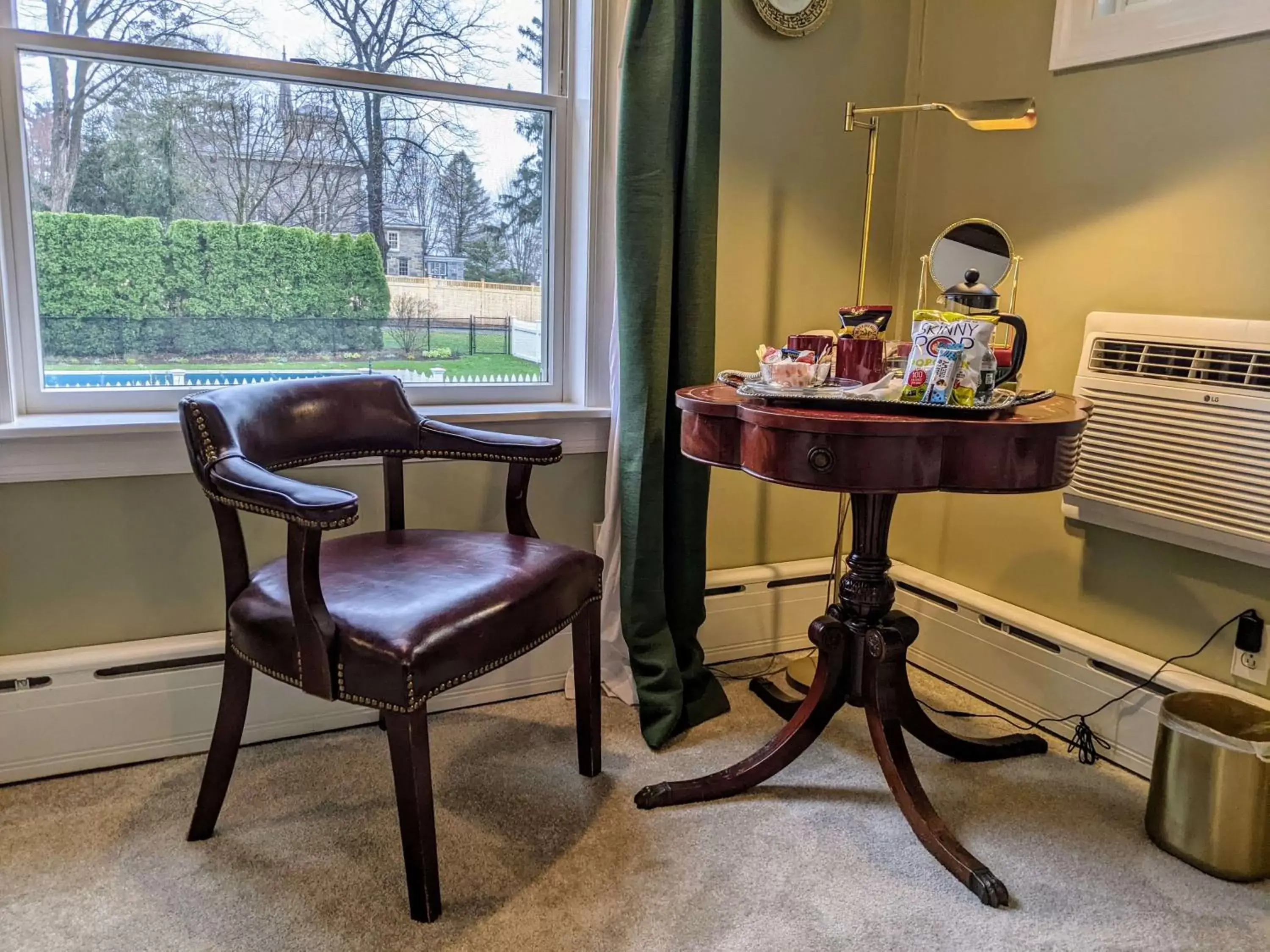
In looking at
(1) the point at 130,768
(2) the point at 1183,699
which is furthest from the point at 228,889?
(2) the point at 1183,699

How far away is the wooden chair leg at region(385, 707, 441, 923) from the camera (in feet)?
4.35

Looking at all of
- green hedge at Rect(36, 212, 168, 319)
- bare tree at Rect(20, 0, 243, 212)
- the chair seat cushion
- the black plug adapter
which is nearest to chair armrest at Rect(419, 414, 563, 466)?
the chair seat cushion

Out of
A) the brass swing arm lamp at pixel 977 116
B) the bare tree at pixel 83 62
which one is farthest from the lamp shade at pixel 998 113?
the bare tree at pixel 83 62

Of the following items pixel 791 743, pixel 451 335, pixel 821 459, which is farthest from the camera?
pixel 451 335

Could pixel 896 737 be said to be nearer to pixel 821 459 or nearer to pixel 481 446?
pixel 821 459

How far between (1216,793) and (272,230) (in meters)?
2.04

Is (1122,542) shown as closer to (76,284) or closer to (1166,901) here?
(1166,901)

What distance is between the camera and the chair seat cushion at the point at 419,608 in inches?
51.7

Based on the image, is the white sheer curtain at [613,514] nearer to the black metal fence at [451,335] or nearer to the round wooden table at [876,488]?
the black metal fence at [451,335]

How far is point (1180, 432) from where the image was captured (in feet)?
5.69

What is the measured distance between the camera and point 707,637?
2373 mm

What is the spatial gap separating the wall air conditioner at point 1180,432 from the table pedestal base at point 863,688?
0.54 meters

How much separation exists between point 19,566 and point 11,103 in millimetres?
844

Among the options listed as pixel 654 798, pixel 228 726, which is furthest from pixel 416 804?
pixel 654 798
